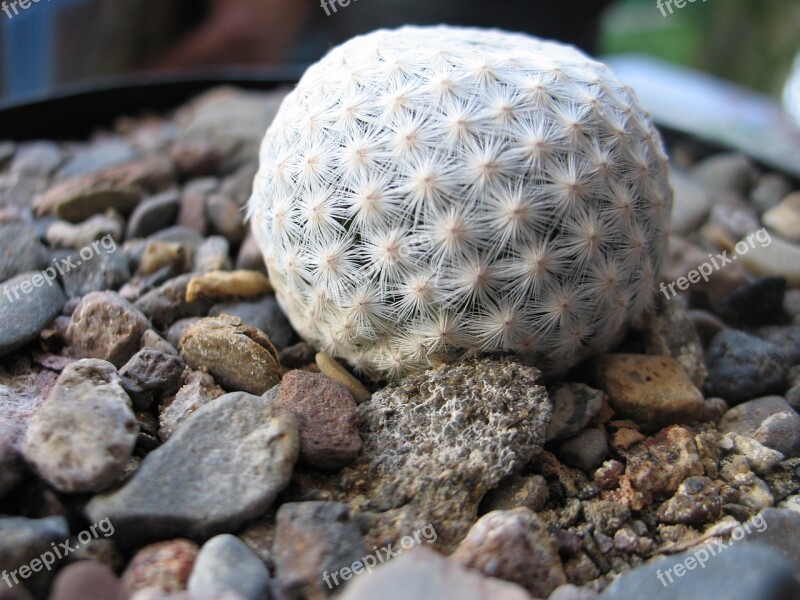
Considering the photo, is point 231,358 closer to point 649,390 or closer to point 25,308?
point 25,308

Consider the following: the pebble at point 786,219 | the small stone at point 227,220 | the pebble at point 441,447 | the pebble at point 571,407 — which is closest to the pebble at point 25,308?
the small stone at point 227,220

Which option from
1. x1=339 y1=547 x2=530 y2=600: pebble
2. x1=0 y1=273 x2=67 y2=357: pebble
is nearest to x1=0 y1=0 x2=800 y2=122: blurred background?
x1=0 y1=273 x2=67 y2=357: pebble

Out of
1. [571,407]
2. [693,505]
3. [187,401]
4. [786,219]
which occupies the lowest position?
[786,219]

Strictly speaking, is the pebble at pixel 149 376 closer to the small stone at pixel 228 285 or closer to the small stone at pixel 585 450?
the small stone at pixel 228 285

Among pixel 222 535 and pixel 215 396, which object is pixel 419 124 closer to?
pixel 215 396

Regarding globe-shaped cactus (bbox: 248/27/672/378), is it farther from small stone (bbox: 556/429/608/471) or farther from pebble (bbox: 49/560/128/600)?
pebble (bbox: 49/560/128/600)

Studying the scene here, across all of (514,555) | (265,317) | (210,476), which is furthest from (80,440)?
(514,555)
